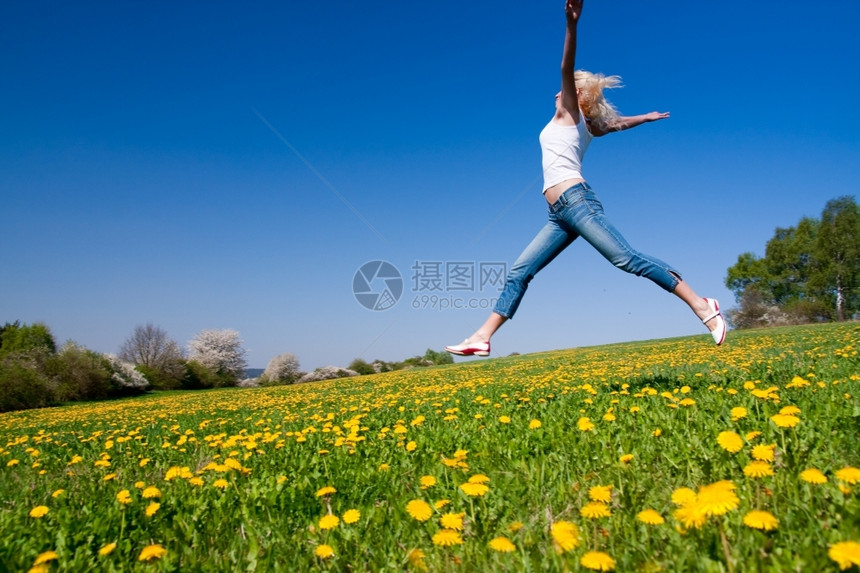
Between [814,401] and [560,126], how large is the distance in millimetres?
3065

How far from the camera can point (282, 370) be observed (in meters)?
55.8

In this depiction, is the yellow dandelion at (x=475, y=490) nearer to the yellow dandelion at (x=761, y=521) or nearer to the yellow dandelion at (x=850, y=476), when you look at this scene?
the yellow dandelion at (x=761, y=521)

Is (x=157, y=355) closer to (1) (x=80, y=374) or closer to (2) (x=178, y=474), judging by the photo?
(1) (x=80, y=374)

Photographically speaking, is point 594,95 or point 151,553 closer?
point 151,553

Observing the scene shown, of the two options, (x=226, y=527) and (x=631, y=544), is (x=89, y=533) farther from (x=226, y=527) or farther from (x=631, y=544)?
(x=631, y=544)

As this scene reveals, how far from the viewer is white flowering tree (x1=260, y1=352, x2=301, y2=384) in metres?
53.9

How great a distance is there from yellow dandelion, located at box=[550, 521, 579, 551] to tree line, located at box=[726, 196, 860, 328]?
62.2 meters

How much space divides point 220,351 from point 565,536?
69.9 meters

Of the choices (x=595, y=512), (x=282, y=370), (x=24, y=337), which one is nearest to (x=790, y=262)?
(x=282, y=370)

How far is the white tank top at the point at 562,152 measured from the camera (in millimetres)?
4824

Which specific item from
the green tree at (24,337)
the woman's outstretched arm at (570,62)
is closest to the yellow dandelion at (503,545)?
Answer: the woman's outstretched arm at (570,62)

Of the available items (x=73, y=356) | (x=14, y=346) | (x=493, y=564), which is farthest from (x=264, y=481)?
(x=14, y=346)

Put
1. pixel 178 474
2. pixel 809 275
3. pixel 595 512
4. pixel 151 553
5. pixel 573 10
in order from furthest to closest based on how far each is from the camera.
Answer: pixel 809 275, pixel 573 10, pixel 178 474, pixel 151 553, pixel 595 512

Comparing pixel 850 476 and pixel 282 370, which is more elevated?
pixel 850 476
